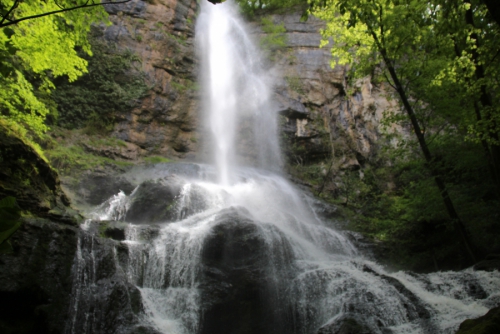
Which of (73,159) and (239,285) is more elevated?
(73,159)

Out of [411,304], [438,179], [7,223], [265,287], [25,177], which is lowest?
[411,304]

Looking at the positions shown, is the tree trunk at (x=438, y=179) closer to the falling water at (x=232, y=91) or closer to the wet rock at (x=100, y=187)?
the falling water at (x=232, y=91)

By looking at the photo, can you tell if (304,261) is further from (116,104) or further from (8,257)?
(116,104)

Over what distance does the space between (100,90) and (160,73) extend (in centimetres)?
374

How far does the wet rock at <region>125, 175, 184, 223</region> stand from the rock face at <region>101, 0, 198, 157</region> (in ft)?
19.2

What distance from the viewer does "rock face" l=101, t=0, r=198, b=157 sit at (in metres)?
18.0

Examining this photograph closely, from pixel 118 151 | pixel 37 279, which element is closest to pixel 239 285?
pixel 37 279

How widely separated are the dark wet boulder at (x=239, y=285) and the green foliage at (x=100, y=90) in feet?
37.4

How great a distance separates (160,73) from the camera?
1975cm

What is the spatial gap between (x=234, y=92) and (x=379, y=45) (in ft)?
46.2

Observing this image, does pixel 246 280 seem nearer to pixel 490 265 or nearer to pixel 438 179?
pixel 438 179

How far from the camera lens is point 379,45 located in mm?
9398

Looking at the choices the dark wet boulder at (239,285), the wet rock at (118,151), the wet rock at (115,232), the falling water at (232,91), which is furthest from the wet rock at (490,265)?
the wet rock at (118,151)

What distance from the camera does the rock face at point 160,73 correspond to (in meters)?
18.0
